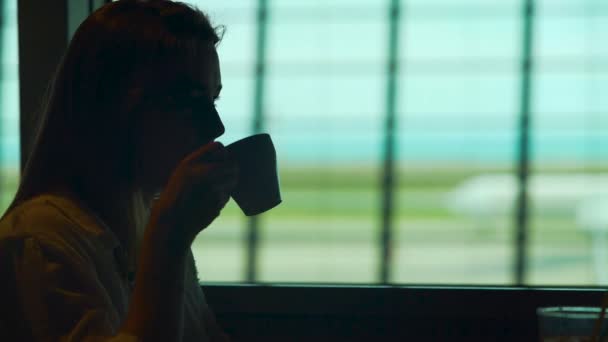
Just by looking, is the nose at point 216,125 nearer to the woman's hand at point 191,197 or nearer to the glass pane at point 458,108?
the woman's hand at point 191,197

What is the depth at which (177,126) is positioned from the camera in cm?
61

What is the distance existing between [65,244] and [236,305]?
0.50 m

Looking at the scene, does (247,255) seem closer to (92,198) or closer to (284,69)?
(284,69)

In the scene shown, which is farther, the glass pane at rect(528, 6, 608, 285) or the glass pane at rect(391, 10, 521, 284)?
the glass pane at rect(528, 6, 608, 285)

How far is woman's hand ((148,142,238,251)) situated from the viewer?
1.77ft

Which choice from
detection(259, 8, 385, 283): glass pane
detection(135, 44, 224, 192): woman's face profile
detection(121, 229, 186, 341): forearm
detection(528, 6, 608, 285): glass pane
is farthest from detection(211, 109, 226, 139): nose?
detection(528, 6, 608, 285): glass pane

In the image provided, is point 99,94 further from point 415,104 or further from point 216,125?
point 415,104

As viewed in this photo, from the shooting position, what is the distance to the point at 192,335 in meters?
0.75

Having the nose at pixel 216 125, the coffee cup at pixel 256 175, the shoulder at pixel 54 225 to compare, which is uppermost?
the nose at pixel 216 125

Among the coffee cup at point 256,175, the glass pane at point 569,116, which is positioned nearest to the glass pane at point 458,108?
the glass pane at point 569,116

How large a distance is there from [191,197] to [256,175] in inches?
5.1

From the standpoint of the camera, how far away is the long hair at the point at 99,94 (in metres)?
0.62

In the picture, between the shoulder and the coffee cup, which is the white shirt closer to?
the shoulder

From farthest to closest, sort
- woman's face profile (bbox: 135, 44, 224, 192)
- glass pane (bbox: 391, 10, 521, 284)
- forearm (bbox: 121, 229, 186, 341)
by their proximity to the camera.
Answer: glass pane (bbox: 391, 10, 521, 284)
woman's face profile (bbox: 135, 44, 224, 192)
forearm (bbox: 121, 229, 186, 341)
